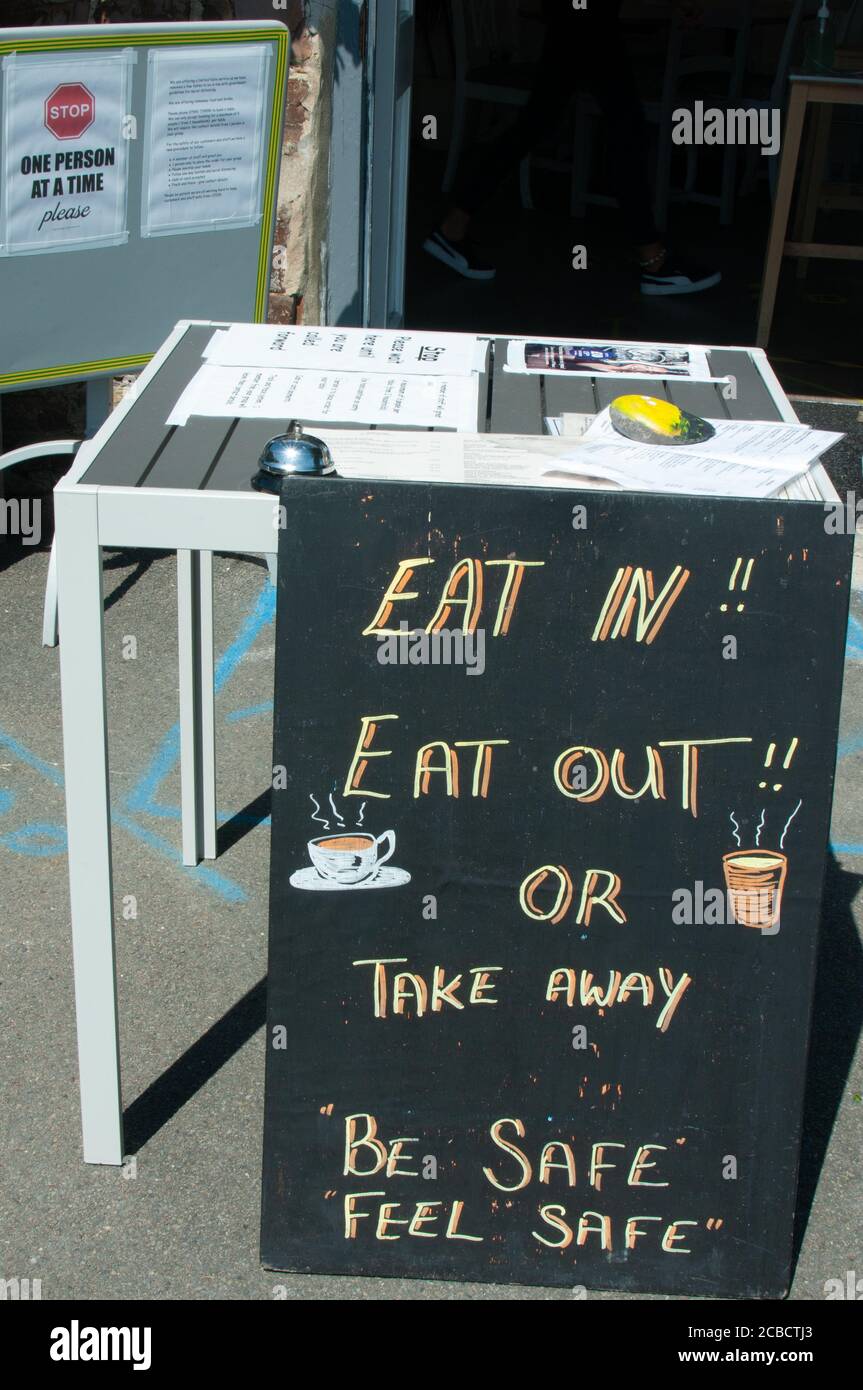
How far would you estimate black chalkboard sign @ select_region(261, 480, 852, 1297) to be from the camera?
1.98 m

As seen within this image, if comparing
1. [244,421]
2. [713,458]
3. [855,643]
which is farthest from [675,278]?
[713,458]

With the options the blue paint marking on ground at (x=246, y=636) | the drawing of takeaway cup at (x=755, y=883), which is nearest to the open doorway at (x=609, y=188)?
the blue paint marking on ground at (x=246, y=636)

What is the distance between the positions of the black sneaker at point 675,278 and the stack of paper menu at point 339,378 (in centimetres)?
469

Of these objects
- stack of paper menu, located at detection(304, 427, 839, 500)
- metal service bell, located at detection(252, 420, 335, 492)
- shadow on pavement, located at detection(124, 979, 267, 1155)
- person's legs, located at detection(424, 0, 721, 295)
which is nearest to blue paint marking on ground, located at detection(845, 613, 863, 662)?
shadow on pavement, located at detection(124, 979, 267, 1155)

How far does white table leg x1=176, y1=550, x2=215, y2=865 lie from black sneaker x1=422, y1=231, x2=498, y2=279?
4.73 m

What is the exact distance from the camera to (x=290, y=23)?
14.7 feet

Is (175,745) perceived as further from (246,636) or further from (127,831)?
(246,636)

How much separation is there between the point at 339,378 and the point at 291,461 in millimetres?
584

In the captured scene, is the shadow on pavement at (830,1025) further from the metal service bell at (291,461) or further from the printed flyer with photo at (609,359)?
the metal service bell at (291,461)

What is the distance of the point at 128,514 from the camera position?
6.77ft

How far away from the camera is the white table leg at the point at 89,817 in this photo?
2.09m

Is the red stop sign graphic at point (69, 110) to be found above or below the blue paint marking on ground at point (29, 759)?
above

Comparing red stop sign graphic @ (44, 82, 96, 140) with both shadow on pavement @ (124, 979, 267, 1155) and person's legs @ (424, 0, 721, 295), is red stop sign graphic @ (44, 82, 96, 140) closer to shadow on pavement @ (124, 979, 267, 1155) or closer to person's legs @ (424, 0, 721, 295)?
shadow on pavement @ (124, 979, 267, 1155)

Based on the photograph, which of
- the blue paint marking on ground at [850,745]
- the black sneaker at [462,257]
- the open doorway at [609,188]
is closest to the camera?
the blue paint marking on ground at [850,745]
